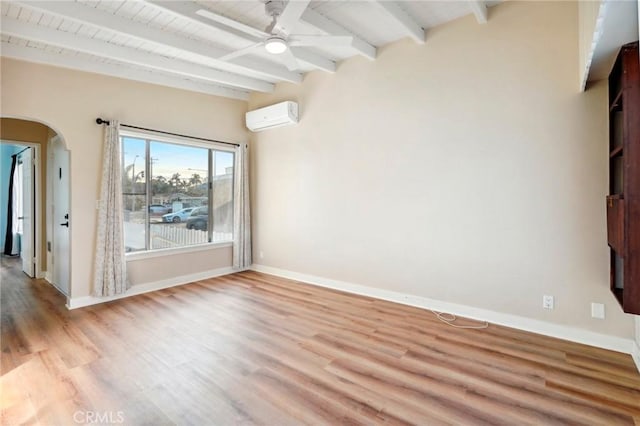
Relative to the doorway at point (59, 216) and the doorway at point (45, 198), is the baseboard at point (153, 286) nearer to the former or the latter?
the doorway at point (59, 216)

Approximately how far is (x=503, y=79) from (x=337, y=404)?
3.23 metres

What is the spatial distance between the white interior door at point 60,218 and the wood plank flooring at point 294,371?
72 centimetres

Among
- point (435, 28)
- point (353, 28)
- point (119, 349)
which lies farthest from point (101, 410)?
point (435, 28)

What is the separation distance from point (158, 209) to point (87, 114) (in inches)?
58.4

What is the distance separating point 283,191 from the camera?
17.2 ft

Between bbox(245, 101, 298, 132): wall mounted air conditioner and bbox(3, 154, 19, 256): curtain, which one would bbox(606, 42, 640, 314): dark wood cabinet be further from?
bbox(3, 154, 19, 256): curtain

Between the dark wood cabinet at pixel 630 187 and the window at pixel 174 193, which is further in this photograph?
the window at pixel 174 193

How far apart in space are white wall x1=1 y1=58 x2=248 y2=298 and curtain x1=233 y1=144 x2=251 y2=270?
0.72 m

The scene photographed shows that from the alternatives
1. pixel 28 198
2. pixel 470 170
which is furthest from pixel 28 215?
pixel 470 170

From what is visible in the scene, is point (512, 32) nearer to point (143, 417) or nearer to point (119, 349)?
point (143, 417)

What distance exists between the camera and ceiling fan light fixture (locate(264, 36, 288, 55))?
2742mm

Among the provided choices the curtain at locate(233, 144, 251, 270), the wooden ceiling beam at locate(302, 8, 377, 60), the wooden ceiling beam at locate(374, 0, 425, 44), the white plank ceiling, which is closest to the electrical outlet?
the white plank ceiling

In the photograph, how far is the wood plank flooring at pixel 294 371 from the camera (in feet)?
6.40

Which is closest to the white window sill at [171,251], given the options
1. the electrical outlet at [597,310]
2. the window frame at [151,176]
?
the window frame at [151,176]
